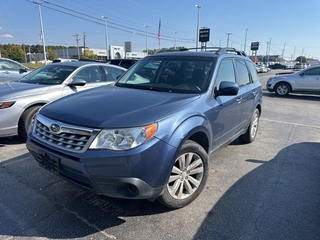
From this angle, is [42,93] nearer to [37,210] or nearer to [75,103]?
[75,103]

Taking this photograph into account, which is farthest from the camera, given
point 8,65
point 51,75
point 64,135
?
point 8,65

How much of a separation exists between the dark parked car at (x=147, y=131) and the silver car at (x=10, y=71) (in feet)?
25.3

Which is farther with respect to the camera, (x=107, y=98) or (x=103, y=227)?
(x=107, y=98)

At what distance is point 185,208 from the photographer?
2709mm

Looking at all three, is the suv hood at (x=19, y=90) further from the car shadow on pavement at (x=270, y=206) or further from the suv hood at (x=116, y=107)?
the car shadow on pavement at (x=270, y=206)

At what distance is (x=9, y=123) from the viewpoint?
414 centimetres

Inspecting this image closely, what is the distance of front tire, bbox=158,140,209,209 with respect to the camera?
2.51 meters

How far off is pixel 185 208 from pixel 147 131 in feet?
3.77

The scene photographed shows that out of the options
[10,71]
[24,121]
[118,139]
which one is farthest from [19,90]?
[10,71]

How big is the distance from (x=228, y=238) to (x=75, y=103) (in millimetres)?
2107

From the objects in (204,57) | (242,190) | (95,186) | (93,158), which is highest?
(204,57)

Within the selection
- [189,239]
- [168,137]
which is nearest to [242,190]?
[189,239]

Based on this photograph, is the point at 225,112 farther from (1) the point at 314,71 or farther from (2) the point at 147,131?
(1) the point at 314,71

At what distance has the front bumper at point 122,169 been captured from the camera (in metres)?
2.05
